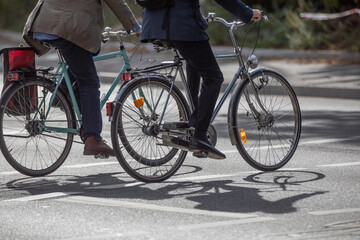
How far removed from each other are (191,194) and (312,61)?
11.8 m

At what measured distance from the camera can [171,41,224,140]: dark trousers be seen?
639 cm

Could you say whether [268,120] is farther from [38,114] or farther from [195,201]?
[38,114]

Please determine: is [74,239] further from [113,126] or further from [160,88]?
[160,88]

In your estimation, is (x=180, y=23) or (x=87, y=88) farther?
(x=87, y=88)

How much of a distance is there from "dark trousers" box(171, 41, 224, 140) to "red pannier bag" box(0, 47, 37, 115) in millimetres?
1183

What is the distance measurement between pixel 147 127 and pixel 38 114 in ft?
2.86

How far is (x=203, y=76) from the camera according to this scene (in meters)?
6.50

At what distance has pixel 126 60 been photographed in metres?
6.88

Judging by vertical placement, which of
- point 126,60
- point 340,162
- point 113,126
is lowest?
point 340,162

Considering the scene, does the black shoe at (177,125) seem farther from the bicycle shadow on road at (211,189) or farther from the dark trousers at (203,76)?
the bicycle shadow on road at (211,189)

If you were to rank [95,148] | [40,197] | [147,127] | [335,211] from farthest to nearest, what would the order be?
1. [95,148]
2. [147,127]
3. [40,197]
4. [335,211]

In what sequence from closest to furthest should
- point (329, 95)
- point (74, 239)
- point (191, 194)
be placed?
point (74, 239)
point (191, 194)
point (329, 95)

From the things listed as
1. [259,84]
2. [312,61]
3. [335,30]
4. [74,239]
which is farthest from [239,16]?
[335,30]

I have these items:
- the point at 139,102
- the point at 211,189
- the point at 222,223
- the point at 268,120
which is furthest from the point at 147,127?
the point at 222,223
